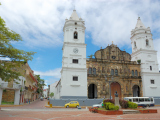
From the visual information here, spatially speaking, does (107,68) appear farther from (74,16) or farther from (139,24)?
(139,24)

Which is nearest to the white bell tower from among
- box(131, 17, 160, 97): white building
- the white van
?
the white van

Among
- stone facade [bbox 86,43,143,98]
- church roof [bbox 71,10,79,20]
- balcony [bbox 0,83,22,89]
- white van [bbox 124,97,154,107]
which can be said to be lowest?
white van [bbox 124,97,154,107]

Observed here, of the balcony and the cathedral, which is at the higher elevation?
the cathedral

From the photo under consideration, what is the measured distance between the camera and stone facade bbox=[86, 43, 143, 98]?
35.5 m

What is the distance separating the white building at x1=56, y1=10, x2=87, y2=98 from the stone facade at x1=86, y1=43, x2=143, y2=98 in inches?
122

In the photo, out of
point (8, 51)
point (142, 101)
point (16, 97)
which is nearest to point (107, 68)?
point (142, 101)

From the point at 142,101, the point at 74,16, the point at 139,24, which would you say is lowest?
the point at 142,101

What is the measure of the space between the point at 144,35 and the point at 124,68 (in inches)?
413

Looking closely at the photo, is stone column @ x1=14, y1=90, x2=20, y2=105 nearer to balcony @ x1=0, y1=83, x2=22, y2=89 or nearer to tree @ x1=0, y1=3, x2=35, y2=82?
balcony @ x1=0, y1=83, x2=22, y2=89

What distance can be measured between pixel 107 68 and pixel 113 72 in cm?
193

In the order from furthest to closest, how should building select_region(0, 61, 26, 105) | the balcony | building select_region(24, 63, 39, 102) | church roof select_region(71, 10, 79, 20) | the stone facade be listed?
building select_region(24, 63, 39, 102)
church roof select_region(71, 10, 79, 20)
the stone facade
building select_region(0, 61, 26, 105)
the balcony

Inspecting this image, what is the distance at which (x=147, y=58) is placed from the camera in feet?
128

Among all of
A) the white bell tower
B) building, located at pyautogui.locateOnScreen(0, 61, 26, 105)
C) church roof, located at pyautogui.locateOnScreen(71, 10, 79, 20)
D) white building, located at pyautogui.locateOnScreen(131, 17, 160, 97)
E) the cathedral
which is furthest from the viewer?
white building, located at pyautogui.locateOnScreen(131, 17, 160, 97)

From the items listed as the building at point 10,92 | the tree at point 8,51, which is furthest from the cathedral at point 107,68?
the tree at point 8,51
